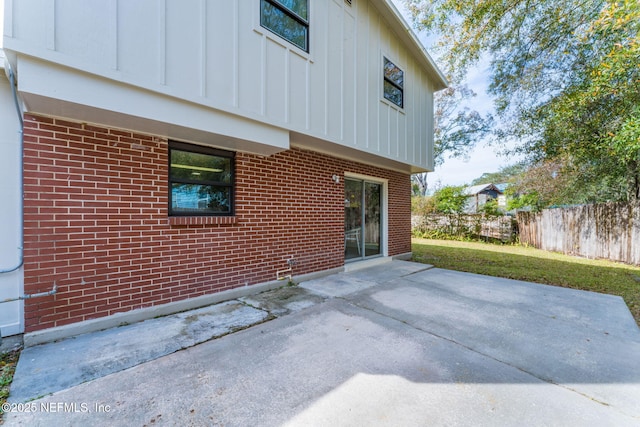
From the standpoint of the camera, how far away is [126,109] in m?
2.74

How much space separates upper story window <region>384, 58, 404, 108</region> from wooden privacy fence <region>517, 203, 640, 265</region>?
315 inches

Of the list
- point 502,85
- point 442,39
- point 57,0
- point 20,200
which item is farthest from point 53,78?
point 502,85

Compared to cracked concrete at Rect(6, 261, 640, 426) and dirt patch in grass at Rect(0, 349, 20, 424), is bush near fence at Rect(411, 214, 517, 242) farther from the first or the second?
dirt patch in grass at Rect(0, 349, 20, 424)

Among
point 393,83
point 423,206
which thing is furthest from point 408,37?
point 423,206

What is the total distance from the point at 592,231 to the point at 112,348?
1327 centimetres

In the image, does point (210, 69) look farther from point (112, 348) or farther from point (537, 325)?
point (537, 325)

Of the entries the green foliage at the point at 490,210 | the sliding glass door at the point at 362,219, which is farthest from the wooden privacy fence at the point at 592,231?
the sliding glass door at the point at 362,219

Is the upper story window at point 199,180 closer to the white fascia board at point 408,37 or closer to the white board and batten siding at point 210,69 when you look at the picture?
the white board and batten siding at point 210,69

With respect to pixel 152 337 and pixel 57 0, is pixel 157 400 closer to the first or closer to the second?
pixel 152 337

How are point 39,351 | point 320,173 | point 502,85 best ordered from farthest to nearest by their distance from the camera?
point 502,85, point 320,173, point 39,351

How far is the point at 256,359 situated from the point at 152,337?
1299 millimetres

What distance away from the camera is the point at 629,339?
304cm

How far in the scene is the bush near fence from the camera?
1317 centimetres

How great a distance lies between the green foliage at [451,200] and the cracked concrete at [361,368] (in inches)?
453
